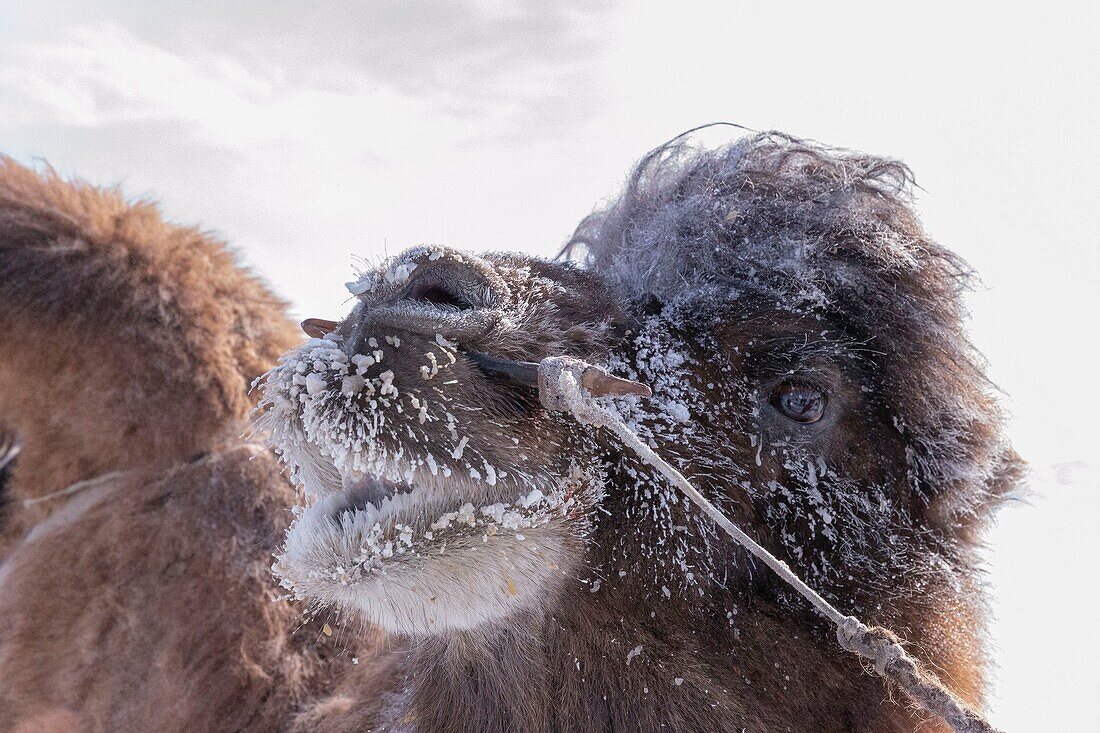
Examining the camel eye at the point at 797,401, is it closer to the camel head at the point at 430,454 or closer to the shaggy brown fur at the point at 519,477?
the shaggy brown fur at the point at 519,477

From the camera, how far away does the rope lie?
1.61 meters

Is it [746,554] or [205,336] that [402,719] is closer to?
[746,554]

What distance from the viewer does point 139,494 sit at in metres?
3.09

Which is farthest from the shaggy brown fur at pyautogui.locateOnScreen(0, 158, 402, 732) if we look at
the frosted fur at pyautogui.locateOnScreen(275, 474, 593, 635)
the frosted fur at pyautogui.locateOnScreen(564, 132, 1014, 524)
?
the frosted fur at pyautogui.locateOnScreen(564, 132, 1014, 524)

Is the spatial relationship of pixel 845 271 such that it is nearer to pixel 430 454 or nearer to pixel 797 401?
pixel 797 401

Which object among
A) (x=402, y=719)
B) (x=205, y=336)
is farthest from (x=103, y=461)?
(x=402, y=719)

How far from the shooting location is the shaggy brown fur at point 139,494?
111 inches

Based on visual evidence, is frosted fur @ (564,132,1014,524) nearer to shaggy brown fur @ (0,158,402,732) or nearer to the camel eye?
the camel eye

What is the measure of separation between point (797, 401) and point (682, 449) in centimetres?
34

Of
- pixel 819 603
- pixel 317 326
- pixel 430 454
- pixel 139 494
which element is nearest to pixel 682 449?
pixel 819 603

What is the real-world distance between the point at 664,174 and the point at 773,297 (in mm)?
734

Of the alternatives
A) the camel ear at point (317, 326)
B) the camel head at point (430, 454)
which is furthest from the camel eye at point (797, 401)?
the camel ear at point (317, 326)

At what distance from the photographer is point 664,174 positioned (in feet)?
9.18

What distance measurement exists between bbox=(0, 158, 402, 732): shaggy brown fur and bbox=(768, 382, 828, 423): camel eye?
1323 millimetres
